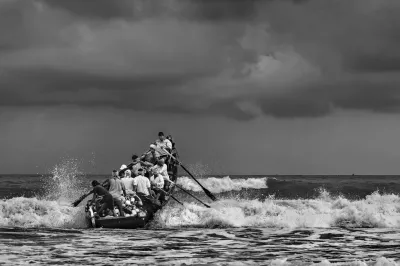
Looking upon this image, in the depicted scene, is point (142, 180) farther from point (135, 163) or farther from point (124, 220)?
point (135, 163)

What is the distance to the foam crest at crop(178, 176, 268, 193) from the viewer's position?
6394 centimetres

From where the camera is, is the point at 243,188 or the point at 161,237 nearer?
the point at 161,237

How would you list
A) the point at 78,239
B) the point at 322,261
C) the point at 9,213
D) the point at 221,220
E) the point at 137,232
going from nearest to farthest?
the point at 322,261
the point at 78,239
the point at 137,232
the point at 221,220
the point at 9,213

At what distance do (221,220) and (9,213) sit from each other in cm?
987

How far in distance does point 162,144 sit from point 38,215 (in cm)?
647

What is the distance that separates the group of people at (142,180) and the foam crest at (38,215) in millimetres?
1885

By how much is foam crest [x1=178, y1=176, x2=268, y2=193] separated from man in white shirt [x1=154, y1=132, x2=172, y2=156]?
33317 mm

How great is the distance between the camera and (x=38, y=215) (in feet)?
90.9

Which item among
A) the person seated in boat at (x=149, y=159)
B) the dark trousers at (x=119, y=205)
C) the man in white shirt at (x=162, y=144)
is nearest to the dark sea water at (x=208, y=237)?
the dark trousers at (x=119, y=205)

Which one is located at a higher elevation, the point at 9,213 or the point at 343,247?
the point at 9,213

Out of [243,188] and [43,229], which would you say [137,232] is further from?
[243,188]

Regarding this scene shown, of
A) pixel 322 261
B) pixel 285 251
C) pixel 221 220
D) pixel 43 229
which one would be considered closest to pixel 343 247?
pixel 285 251

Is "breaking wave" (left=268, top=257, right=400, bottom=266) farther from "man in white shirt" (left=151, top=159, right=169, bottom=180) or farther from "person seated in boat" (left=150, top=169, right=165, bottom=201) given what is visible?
"man in white shirt" (left=151, top=159, right=169, bottom=180)

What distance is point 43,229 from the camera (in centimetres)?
2320
